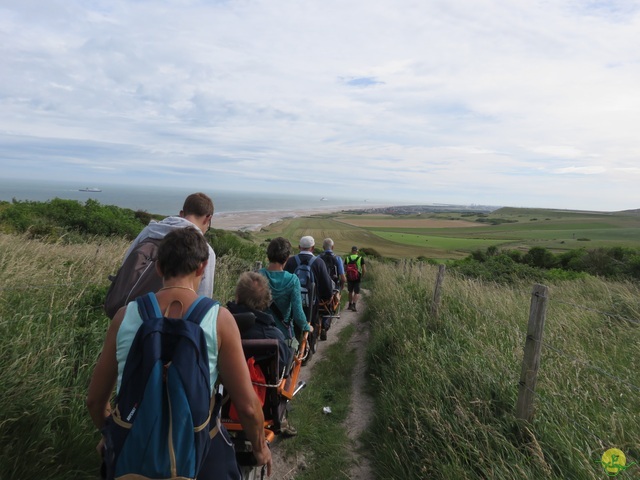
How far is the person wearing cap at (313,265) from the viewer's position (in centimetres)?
561

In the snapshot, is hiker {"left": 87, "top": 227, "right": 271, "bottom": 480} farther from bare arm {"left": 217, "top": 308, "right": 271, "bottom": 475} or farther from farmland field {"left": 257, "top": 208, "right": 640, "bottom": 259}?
farmland field {"left": 257, "top": 208, "right": 640, "bottom": 259}

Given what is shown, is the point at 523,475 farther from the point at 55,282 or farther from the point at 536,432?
the point at 55,282

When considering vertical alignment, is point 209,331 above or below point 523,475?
above

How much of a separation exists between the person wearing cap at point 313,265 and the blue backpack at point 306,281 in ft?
0.25

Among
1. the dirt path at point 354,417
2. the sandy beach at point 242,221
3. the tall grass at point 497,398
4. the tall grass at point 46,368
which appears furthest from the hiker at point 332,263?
the sandy beach at point 242,221

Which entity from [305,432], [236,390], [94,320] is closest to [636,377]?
[305,432]

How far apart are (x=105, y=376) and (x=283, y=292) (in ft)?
7.91

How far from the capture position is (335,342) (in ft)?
25.1

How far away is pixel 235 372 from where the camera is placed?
1812 millimetres

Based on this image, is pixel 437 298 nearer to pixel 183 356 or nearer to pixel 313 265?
pixel 313 265

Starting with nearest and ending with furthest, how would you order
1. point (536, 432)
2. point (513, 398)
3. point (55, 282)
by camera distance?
point (536, 432), point (513, 398), point (55, 282)

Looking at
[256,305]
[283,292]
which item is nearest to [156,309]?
[256,305]

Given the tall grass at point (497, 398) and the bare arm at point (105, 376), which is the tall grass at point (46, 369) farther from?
the tall grass at point (497, 398)

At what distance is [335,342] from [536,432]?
4.82 metres
